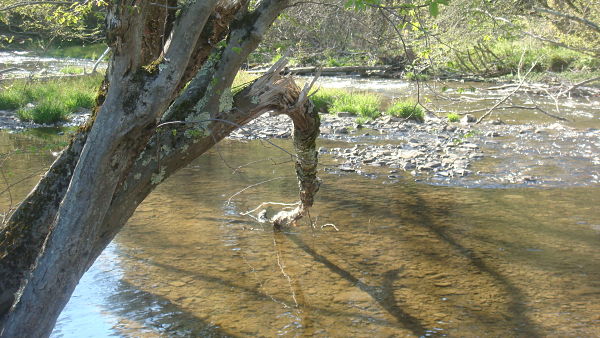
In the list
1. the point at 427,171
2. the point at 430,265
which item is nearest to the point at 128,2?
the point at 430,265

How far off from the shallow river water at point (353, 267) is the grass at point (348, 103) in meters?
7.57

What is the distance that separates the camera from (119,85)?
2729 millimetres

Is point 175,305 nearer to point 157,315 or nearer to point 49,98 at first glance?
point 157,315

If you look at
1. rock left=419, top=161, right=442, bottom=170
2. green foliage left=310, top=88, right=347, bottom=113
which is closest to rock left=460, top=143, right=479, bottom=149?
rock left=419, top=161, right=442, bottom=170

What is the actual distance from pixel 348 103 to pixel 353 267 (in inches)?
462

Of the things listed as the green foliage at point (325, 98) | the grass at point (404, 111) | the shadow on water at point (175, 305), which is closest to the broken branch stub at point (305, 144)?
the shadow on water at point (175, 305)

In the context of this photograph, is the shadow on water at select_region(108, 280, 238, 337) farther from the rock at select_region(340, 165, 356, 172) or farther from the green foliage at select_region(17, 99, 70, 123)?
the green foliage at select_region(17, 99, 70, 123)

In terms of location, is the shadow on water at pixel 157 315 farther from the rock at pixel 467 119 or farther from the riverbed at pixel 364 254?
the rock at pixel 467 119

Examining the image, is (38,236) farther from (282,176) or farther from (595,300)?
(282,176)

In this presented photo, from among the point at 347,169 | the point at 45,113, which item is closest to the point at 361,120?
the point at 347,169

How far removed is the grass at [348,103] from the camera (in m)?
17.1

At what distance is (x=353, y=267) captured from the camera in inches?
255

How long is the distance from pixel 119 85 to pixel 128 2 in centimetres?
41

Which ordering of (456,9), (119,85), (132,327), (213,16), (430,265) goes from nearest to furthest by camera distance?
(119,85) → (213,16) → (132,327) → (430,265) → (456,9)
